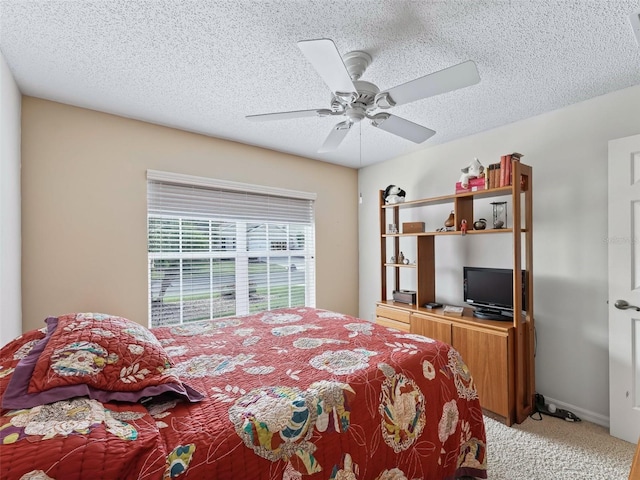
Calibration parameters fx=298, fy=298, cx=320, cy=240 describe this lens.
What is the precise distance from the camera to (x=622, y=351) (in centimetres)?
207

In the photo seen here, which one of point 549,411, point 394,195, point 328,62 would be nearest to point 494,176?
point 394,195

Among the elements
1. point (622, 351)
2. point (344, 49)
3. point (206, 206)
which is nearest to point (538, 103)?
point (344, 49)

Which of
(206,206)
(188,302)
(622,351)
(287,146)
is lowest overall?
(622,351)

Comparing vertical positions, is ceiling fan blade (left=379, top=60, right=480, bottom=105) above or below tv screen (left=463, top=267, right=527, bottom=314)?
above

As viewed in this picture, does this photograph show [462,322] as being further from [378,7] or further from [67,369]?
[67,369]

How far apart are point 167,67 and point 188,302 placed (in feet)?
6.80

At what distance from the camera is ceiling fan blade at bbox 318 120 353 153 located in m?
Answer: 1.98

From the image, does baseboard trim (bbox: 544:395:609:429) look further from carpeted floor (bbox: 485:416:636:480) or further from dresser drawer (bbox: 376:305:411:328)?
dresser drawer (bbox: 376:305:411:328)

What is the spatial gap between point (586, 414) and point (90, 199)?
4297 millimetres

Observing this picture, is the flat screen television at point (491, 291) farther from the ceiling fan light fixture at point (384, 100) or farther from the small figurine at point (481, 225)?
the ceiling fan light fixture at point (384, 100)

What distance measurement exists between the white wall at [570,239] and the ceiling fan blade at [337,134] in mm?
1666

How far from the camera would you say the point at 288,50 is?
5.71 ft

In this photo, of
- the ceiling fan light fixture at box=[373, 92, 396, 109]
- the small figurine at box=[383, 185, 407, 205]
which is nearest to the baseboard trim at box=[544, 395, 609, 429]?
the small figurine at box=[383, 185, 407, 205]

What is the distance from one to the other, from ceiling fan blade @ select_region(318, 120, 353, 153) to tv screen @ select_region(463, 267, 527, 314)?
1.75 m
